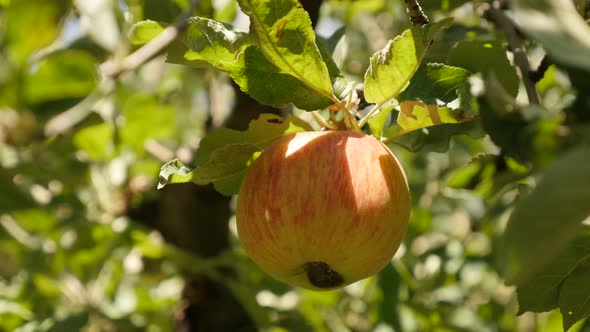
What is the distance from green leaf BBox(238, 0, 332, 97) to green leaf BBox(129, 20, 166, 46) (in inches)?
6.3

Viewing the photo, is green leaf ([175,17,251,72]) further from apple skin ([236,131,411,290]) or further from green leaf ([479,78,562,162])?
green leaf ([479,78,562,162])

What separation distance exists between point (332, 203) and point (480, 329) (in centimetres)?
94

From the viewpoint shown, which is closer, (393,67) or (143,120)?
(393,67)

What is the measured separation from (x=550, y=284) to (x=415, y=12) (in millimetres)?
355

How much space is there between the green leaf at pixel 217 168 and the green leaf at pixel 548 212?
42 cm

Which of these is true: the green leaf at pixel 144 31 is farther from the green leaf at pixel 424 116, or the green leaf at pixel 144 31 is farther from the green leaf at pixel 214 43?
the green leaf at pixel 424 116

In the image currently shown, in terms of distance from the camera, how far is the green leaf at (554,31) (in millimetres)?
448

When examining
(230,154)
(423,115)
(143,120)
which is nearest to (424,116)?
(423,115)

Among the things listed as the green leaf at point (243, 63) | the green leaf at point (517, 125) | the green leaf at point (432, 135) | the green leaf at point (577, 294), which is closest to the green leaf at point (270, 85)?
the green leaf at point (243, 63)

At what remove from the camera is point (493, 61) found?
0.83m

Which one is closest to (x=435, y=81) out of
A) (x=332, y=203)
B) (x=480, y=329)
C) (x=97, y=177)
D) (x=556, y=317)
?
(x=332, y=203)

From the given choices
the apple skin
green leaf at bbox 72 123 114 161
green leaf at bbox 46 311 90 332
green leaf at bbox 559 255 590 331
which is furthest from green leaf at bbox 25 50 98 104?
green leaf at bbox 72 123 114 161

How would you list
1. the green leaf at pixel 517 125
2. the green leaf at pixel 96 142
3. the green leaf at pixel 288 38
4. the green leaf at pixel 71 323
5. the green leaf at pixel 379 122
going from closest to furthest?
the green leaf at pixel 517 125 → the green leaf at pixel 288 38 → the green leaf at pixel 379 122 → the green leaf at pixel 71 323 → the green leaf at pixel 96 142

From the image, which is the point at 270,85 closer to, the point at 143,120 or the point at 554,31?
the point at 554,31
